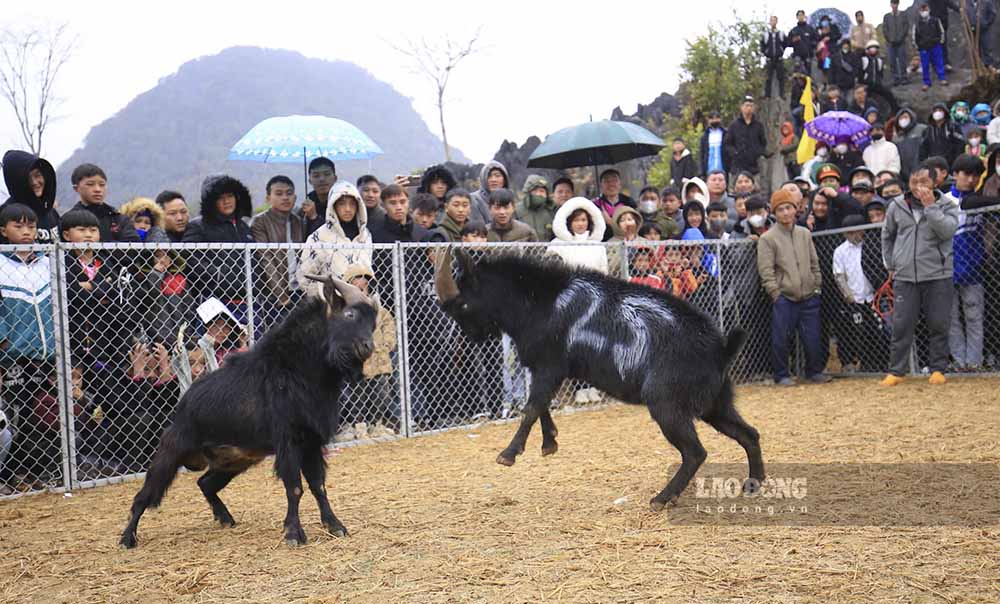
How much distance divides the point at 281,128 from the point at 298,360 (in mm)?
4711

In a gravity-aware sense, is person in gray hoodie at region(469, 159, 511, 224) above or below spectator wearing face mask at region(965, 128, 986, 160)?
below

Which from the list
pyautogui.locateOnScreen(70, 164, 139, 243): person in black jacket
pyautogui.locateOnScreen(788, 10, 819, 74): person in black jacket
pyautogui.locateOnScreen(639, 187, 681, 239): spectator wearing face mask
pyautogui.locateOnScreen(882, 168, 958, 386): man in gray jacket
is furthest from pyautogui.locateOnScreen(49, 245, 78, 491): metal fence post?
pyautogui.locateOnScreen(788, 10, 819, 74): person in black jacket

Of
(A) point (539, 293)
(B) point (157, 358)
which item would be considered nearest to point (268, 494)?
(B) point (157, 358)

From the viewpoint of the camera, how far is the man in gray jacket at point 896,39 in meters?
20.8

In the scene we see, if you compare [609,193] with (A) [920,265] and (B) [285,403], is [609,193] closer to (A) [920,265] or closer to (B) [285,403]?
(A) [920,265]

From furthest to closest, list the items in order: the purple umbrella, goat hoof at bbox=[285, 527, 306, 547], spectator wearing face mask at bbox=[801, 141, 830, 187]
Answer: the purple umbrella, spectator wearing face mask at bbox=[801, 141, 830, 187], goat hoof at bbox=[285, 527, 306, 547]

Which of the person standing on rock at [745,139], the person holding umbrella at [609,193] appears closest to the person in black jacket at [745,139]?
the person standing on rock at [745,139]

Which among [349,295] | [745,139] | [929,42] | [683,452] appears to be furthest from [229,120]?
[683,452]

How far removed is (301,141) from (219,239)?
1606 millimetres

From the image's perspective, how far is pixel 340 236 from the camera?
750cm

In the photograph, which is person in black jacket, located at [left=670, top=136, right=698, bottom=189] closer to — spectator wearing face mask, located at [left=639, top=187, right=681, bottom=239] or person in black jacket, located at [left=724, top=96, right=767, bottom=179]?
person in black jacket, located at [left=724, top=96, right=767, bottom=179]

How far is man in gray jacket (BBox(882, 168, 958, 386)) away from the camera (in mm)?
8492

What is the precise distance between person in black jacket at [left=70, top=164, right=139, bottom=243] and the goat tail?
4851 millimetres

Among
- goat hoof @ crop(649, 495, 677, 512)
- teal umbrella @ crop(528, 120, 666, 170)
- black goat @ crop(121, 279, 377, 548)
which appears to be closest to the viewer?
black goat @ crop(121, 279, 377, 548)
